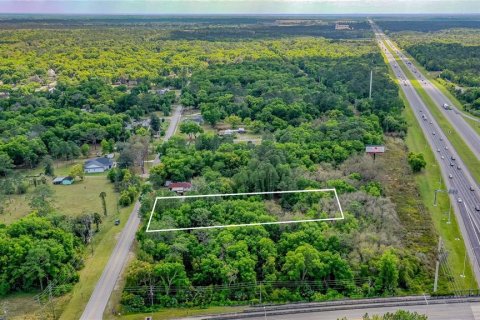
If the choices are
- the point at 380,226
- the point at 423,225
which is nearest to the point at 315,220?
the point at 380,226

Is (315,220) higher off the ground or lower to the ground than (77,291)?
higher

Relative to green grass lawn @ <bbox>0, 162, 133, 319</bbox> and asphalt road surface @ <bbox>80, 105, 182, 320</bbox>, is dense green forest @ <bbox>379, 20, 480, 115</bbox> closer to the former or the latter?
green grass lawn @ <bbox>0, 162, 133, 319</bbox>

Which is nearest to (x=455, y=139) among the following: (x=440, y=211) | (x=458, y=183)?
(x=458, y=183)

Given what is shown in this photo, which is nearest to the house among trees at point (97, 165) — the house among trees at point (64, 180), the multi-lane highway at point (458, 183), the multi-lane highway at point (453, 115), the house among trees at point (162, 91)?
the house among trees at point (64, 180)

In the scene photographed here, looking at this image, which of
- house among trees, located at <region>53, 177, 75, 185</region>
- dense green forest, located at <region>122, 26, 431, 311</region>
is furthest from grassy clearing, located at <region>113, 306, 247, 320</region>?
house among trees, located at <region>53, 177, 75, 185</region>

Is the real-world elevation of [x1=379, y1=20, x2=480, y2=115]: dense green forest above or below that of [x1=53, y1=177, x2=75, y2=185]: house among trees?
above

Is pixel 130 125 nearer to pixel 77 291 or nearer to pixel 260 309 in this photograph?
pixel 77 291
